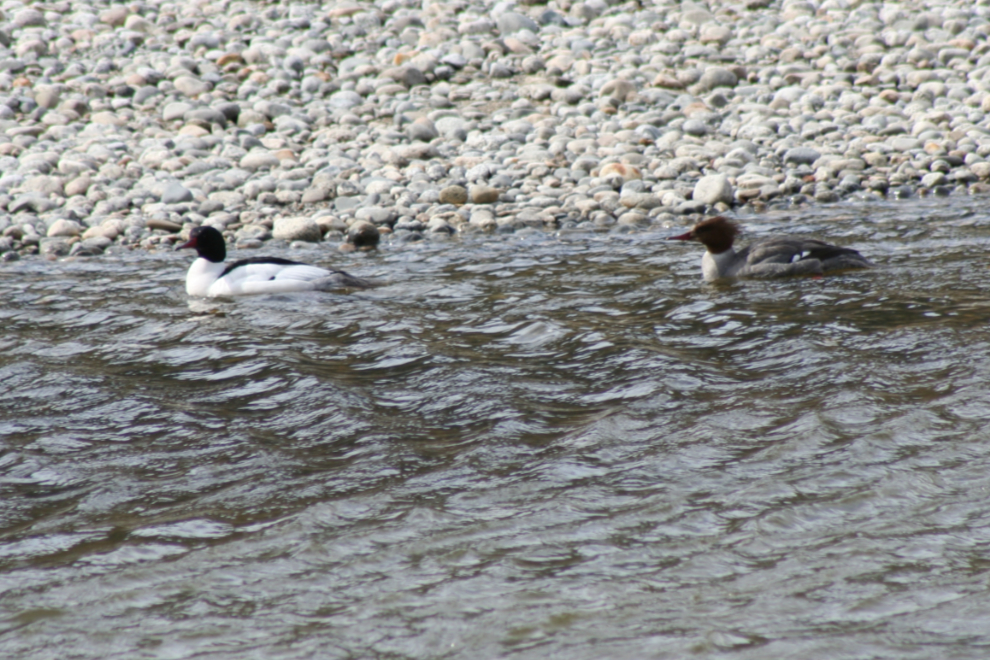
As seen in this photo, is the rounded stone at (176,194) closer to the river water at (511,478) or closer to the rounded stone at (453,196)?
the rounded stone at (453,196)

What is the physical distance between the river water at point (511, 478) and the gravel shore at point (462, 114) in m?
3.46

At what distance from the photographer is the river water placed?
3.04 meters

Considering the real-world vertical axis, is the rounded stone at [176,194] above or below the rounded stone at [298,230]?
above

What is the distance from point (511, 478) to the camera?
4.08 meters

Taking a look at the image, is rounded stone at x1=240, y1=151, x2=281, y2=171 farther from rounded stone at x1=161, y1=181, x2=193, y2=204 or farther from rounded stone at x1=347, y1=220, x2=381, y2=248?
rounded stone at x1=347, y1=220, x2=381, y2=248

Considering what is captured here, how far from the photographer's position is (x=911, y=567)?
322 cm

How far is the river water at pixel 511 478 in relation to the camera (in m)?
3.04

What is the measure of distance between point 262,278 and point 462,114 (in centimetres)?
563

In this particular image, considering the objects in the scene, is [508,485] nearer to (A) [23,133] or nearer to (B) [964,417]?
(B) [964,417]

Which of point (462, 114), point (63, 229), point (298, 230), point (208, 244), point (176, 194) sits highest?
point (462, 114)

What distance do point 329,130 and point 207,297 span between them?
16.2 feet

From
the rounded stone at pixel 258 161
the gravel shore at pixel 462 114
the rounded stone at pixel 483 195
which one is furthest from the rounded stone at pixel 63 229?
the rounded stone at pixel 483 195

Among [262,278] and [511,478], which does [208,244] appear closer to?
[262,278]

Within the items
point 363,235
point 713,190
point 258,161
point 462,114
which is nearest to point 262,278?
point 363,235
